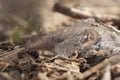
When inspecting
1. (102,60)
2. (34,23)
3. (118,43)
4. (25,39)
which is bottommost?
(102,60)

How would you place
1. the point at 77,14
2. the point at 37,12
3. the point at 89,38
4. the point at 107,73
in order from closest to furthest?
the point at 107,73, the point at 89,38, the point at 77,14, the point at 37,12

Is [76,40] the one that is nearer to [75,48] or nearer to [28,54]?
[75,48]

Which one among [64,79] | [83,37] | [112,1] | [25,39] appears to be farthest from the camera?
[112,1]

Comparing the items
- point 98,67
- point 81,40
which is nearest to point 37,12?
point 81,40

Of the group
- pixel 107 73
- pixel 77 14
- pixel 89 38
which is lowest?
pixel 107 73

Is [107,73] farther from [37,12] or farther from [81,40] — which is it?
[37,12]

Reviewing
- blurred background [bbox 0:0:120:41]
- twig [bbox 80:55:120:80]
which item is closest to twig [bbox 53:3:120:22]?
blurred background [bbox 0:0:120:41]

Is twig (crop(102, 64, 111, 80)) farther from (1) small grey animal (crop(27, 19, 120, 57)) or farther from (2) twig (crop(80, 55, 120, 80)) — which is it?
(1) small grey animal (crop(27, 19, 120, 57))

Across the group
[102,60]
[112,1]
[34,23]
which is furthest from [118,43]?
[112,1]

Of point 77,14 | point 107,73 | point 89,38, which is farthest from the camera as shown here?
point 77,14
